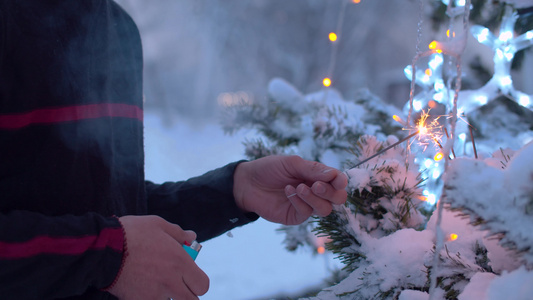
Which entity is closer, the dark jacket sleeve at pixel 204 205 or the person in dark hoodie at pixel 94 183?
the person in dark hoodie at pixel 94 183

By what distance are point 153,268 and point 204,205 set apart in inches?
11.0

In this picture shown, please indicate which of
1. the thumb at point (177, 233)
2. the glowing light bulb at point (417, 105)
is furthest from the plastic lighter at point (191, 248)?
the glowing light bulb at point (417, 105)

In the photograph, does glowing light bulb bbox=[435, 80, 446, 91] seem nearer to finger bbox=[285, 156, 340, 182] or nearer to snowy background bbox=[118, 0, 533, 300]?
finger bbox=[285, 156, 340, 182]

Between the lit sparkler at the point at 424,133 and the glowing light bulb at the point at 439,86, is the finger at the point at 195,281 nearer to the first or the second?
the lit sparkler at the point at 424,133

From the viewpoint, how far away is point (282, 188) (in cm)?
62

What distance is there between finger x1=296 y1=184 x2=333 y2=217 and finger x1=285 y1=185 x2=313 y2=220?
0.08 ft

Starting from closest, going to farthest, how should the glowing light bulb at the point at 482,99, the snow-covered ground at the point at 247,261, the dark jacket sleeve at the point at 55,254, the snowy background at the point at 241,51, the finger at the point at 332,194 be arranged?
the dark jacket sleeve at the point at 55,254
the finger at the point at 332,194
the glowing light bulb at the point at 482,99
the snow-covered ground at the point at 247,261
the snowy background at the point at 241,51

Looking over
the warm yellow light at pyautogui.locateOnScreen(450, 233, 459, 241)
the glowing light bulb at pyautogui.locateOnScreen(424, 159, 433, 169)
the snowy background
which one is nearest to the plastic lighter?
the warm yellow light at pyautogui.locateOnScreen(450, 233, 459, 241)

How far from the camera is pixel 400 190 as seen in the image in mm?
459

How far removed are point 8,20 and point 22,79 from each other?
0.24ft

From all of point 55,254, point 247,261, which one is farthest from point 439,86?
point 247,261

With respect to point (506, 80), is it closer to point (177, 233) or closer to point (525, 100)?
point (525, 100)

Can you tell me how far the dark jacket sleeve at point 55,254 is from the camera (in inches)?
14.0

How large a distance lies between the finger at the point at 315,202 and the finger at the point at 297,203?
0.08 ft
